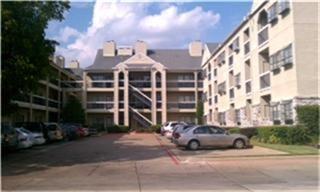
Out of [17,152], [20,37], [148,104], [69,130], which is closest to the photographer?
[20,37]

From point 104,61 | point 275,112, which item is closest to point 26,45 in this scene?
point 275,112

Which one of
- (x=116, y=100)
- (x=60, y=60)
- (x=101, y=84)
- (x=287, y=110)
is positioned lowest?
(x=287, y=110)

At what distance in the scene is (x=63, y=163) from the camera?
76.3ft

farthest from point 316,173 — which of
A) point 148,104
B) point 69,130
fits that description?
point 148,104

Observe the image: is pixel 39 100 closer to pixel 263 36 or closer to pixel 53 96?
pixel 53 96

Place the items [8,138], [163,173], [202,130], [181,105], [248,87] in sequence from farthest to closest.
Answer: [181,105]
[248,87]
[202,130]
[8,138]
[163,173]

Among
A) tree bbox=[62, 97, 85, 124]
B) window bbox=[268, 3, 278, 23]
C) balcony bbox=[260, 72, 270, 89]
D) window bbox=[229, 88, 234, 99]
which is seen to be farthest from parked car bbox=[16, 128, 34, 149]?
tree bbox=[62, 97, 85, 124]

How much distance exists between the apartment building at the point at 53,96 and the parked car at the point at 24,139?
20640 mm

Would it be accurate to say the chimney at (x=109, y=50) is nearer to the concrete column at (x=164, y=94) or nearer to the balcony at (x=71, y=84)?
the balcony at (x=71, y=84)

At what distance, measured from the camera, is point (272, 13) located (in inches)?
1419

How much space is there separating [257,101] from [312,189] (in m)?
Result: 28.4

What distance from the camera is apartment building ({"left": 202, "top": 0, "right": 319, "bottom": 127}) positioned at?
31281mm

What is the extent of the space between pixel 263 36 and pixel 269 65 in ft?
9.40

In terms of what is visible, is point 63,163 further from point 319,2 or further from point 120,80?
point 120,80
